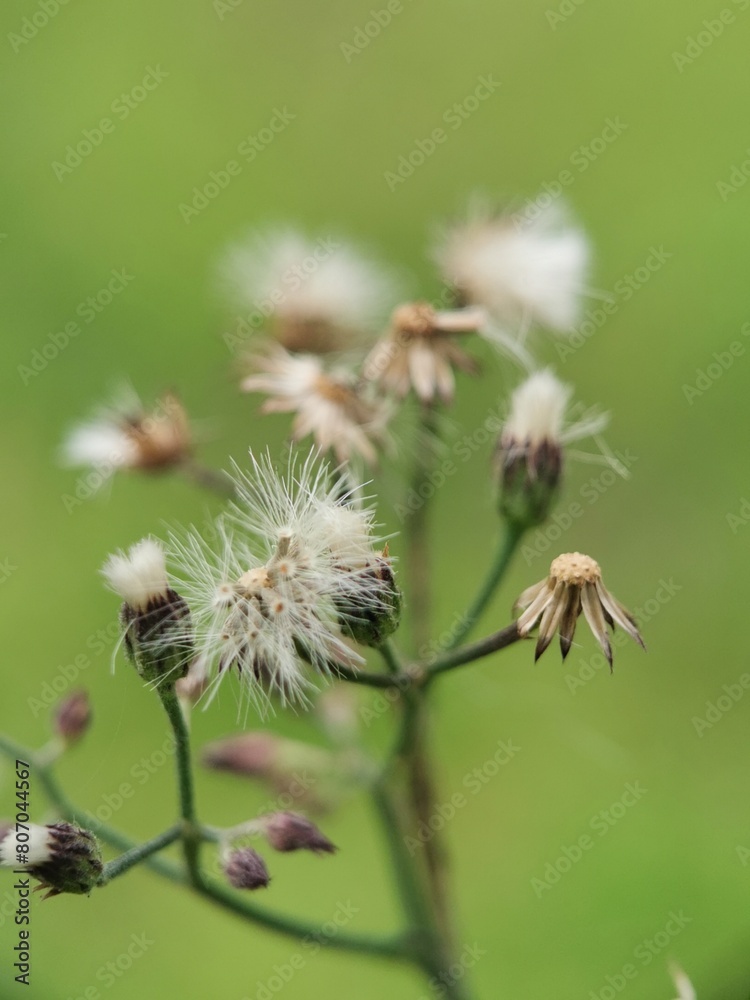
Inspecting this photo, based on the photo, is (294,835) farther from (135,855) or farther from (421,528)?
(421,528)

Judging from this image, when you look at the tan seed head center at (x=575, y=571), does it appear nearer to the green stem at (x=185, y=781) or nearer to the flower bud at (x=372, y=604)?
the flower bud at (x=372, y=604)

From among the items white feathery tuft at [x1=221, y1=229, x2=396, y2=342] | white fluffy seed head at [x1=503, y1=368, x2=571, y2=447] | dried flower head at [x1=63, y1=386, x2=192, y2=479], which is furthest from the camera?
white feathery tuft at [x1=221, y1=229, x2=396, y2=342]

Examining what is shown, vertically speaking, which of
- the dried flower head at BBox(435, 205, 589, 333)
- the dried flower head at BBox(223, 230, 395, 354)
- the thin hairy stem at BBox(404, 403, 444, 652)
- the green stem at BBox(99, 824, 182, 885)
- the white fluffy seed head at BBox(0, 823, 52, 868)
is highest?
the dried flower head at BBox(435, 205, 589, 333)

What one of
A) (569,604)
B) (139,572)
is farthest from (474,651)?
(139,572)

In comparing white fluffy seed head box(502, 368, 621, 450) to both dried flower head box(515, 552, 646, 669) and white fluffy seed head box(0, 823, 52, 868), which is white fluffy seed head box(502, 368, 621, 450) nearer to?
dried flower head box(515, 552, 646, 669)

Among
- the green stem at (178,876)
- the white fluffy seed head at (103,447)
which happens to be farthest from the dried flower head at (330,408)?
the green stem at (178,876)

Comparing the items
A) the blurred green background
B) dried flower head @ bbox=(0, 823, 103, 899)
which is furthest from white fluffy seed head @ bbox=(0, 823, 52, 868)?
the blurred green background
